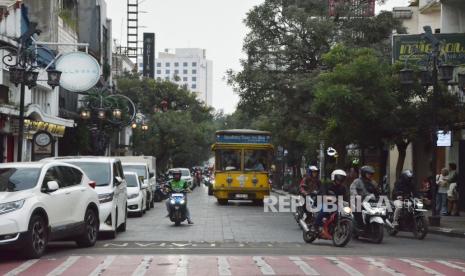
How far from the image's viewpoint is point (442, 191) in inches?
1088

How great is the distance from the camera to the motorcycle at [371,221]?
17.8 metres

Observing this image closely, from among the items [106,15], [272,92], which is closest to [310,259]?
[272,92]

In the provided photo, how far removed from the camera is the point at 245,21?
39.8 meters

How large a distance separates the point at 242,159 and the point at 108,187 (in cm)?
1657

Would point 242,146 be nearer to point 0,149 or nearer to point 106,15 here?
point 0,149

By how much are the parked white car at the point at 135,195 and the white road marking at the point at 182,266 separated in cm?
1422

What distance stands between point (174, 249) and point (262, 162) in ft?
64.8

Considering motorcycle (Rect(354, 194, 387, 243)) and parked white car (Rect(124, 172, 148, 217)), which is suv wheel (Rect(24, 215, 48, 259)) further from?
parked white car (Rect(124, 172, 148, 217))

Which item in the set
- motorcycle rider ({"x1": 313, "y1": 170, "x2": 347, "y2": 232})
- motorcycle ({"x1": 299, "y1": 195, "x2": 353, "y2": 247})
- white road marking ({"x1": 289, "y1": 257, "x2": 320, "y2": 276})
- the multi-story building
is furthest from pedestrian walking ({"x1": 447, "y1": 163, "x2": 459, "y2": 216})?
white road marking ({"x1": 289, "y1": 257, "x2": 320, "y2": 276})

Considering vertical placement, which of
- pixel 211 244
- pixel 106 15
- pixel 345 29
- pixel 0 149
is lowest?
pixel 211 244

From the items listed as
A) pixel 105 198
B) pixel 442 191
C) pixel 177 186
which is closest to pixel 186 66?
pixel 442 191

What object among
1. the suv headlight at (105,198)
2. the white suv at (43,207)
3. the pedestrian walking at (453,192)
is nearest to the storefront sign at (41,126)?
the suv headlight at (105,198)

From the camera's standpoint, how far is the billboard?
8762cm

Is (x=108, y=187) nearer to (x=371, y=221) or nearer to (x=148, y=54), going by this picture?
(x=371, y=221)
